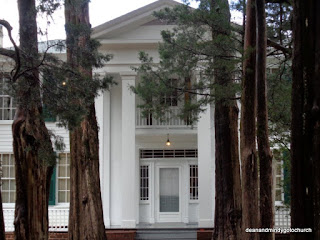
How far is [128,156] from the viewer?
60.8ft

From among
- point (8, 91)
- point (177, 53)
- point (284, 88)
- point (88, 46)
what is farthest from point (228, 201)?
point (8, 91)

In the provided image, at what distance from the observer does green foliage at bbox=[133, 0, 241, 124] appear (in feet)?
37.7

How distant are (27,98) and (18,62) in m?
1.10

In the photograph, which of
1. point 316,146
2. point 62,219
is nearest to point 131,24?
point 62,219

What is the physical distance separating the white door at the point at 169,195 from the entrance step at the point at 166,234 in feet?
6.55

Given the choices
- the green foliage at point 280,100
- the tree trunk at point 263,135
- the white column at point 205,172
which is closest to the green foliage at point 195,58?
the green foliage at point 280,100

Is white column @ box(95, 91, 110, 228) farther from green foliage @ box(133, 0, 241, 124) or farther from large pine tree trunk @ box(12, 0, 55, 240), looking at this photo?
large pine tree trunk @ box(12, 0, 55, 240)

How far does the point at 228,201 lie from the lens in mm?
13930

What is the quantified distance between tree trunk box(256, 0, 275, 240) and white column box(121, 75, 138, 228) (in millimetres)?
9141

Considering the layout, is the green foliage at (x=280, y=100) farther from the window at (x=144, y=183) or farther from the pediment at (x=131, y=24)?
the window at (x=144, y=183)

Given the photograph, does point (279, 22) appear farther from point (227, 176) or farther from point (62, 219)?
point (62, 219)

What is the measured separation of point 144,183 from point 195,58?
9.63m

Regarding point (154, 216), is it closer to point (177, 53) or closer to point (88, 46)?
point (177, 53)

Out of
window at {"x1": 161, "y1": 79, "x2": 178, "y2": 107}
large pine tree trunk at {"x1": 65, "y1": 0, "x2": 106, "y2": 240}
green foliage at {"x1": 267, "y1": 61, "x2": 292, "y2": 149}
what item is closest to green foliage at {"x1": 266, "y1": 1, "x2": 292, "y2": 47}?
green foliage at {"x1": 267, "y1": 61, "x2": 292, "y2": 149}
